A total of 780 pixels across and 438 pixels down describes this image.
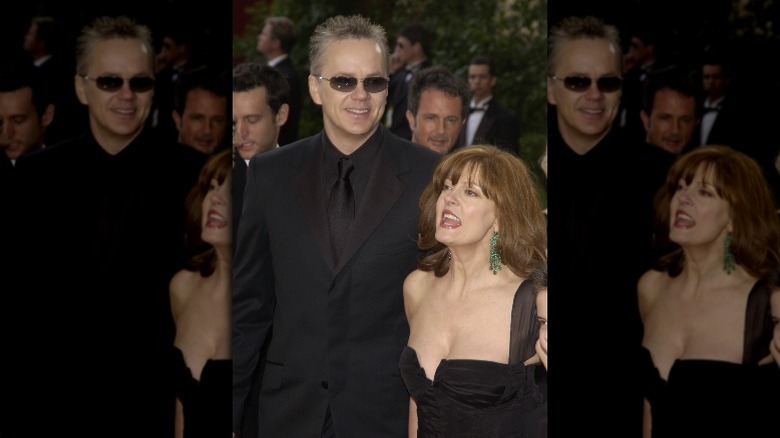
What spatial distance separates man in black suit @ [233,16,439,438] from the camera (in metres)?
4.93

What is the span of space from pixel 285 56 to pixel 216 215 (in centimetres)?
79

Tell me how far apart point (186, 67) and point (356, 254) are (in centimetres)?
120

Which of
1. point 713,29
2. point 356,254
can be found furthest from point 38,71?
point 713,29

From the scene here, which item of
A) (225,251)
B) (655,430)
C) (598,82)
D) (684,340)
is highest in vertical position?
(598,82)

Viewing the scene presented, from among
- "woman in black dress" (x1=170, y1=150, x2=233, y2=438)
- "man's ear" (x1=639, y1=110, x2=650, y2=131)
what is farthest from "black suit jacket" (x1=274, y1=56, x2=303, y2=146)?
"man's ear" (x1=639, y1=110, x2=650, y2=131)

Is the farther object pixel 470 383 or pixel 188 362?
pixel 188 362

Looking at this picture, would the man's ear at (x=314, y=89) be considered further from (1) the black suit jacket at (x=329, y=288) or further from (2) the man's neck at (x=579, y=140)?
(2) the man's neck at (x=579, y=140)

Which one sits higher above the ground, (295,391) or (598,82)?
(598,82)

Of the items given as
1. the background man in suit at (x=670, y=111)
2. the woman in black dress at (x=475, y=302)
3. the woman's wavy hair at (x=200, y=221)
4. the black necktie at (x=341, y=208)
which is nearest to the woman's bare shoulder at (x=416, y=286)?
the woman in black dress at (x=475, y=302)

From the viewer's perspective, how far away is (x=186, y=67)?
17.3 ft

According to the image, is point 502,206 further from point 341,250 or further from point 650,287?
point 650,287

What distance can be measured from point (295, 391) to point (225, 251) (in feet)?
2.38

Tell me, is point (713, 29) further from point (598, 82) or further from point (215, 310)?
point (215, 310)

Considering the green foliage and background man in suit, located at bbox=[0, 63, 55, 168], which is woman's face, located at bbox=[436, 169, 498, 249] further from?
background man in suit, located at bbox=[0, 63, 55, 168]
